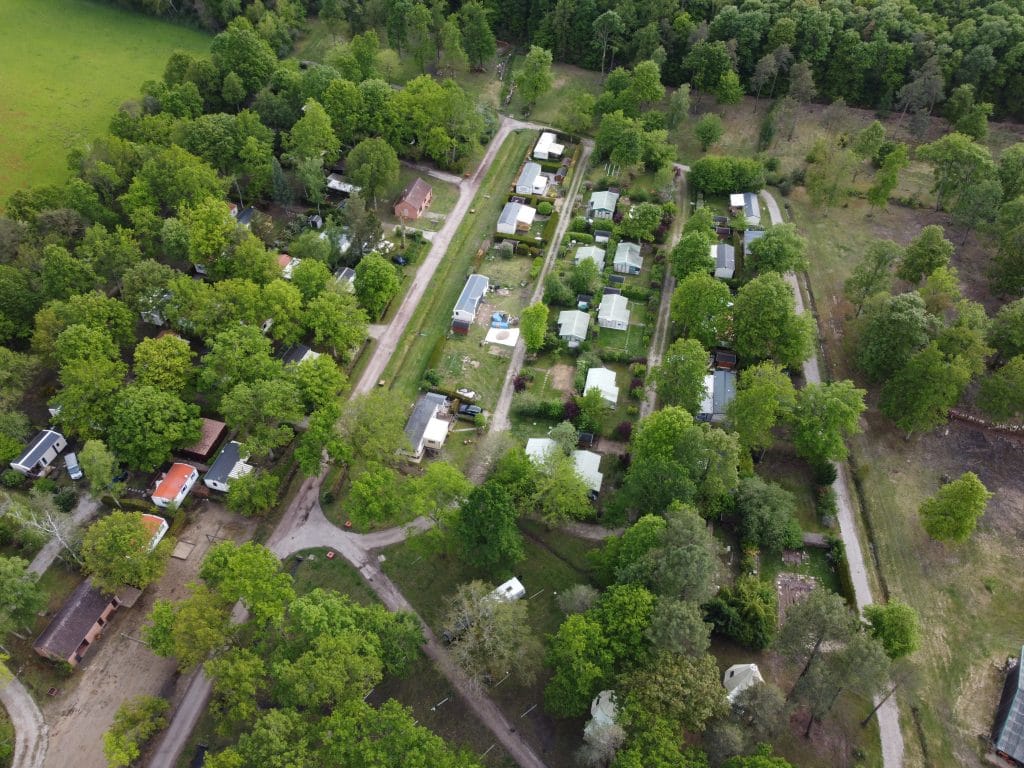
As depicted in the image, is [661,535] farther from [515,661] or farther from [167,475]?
[167,475]

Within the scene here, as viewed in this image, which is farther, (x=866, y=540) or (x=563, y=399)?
(x=563, y=399)

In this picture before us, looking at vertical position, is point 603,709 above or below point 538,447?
below

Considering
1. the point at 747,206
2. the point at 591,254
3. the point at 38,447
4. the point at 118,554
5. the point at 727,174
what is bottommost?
the point at 38,447

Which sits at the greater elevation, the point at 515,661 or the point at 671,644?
the point at 671,644

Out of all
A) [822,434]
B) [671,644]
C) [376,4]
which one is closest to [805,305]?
[822,434]

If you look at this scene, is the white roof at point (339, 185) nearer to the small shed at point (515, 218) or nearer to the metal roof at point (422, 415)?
the small shed at point (515, 218)

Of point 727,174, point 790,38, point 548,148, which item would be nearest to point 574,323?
point 727,174

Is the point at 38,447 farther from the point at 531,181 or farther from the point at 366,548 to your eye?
the point at 531,181
